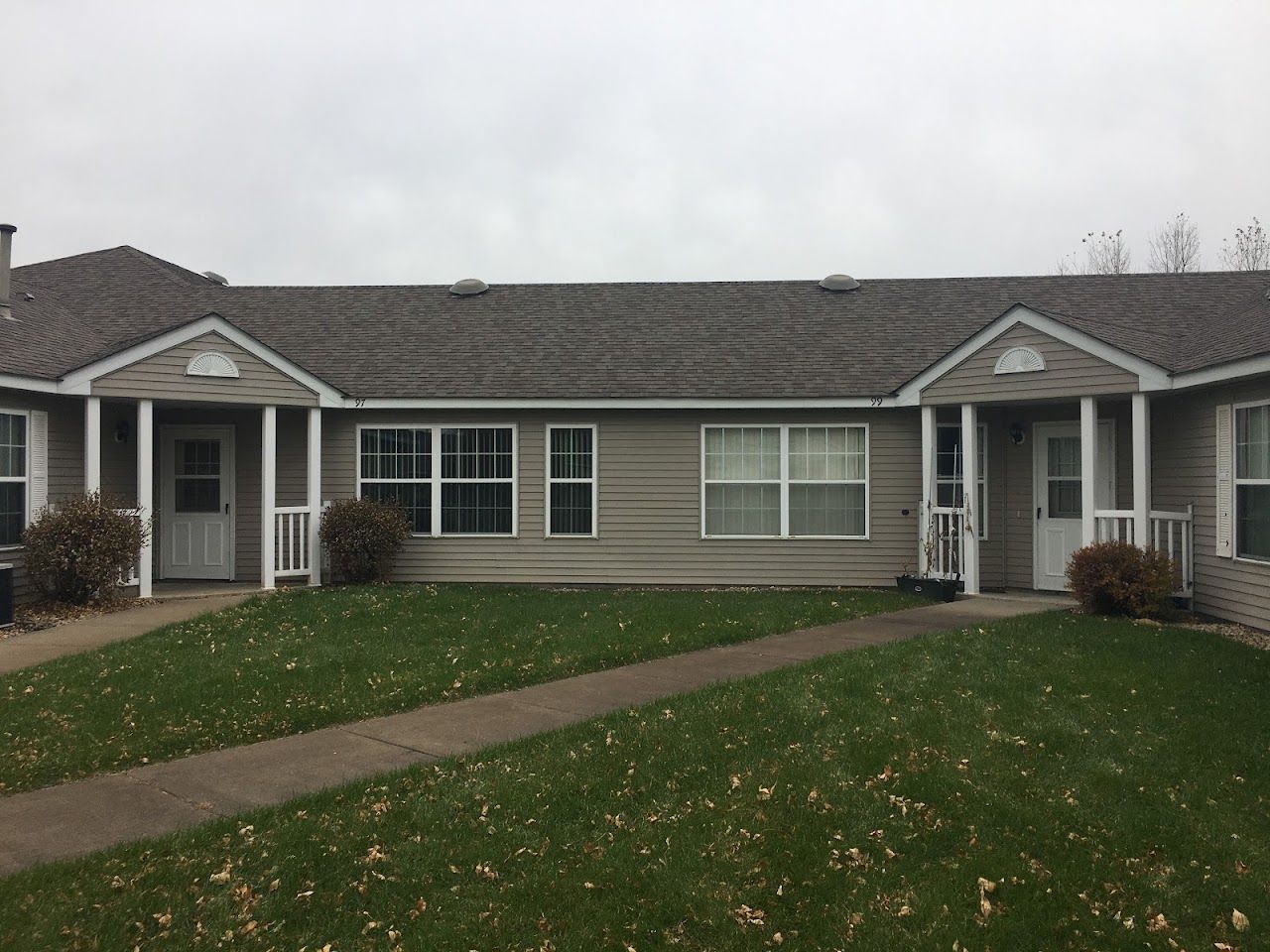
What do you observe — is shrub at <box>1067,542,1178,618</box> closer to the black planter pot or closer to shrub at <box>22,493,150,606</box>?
the black planter pot

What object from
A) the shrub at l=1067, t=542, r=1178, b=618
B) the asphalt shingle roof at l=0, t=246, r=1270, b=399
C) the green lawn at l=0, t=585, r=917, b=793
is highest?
the asphalt shingle roof at l=0, t=246, r=1270, b=399

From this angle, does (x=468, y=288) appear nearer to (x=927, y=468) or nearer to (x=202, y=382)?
(x=202, y=382)

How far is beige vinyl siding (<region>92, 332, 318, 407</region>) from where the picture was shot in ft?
39.0

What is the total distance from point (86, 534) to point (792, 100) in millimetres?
15660

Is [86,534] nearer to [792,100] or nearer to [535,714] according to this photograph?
[535,714]

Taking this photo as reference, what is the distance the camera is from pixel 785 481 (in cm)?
1388

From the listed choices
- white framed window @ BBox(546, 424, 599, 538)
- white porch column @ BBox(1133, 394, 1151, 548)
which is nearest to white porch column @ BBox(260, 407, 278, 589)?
white framed window @ BBox(546, 424, 599, 538)

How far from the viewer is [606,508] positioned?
552 inches

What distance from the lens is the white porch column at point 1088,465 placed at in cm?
1127

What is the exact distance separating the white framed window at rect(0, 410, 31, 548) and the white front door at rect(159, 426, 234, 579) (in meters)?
2.62

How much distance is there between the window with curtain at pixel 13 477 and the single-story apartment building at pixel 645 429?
0.03m

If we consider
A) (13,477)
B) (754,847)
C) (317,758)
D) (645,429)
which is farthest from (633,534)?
(754,847)

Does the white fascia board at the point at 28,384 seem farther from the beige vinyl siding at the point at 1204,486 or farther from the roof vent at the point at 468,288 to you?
the beige vinyl siding at the point at 1204,486

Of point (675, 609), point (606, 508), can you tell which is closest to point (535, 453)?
point (606, 508)
